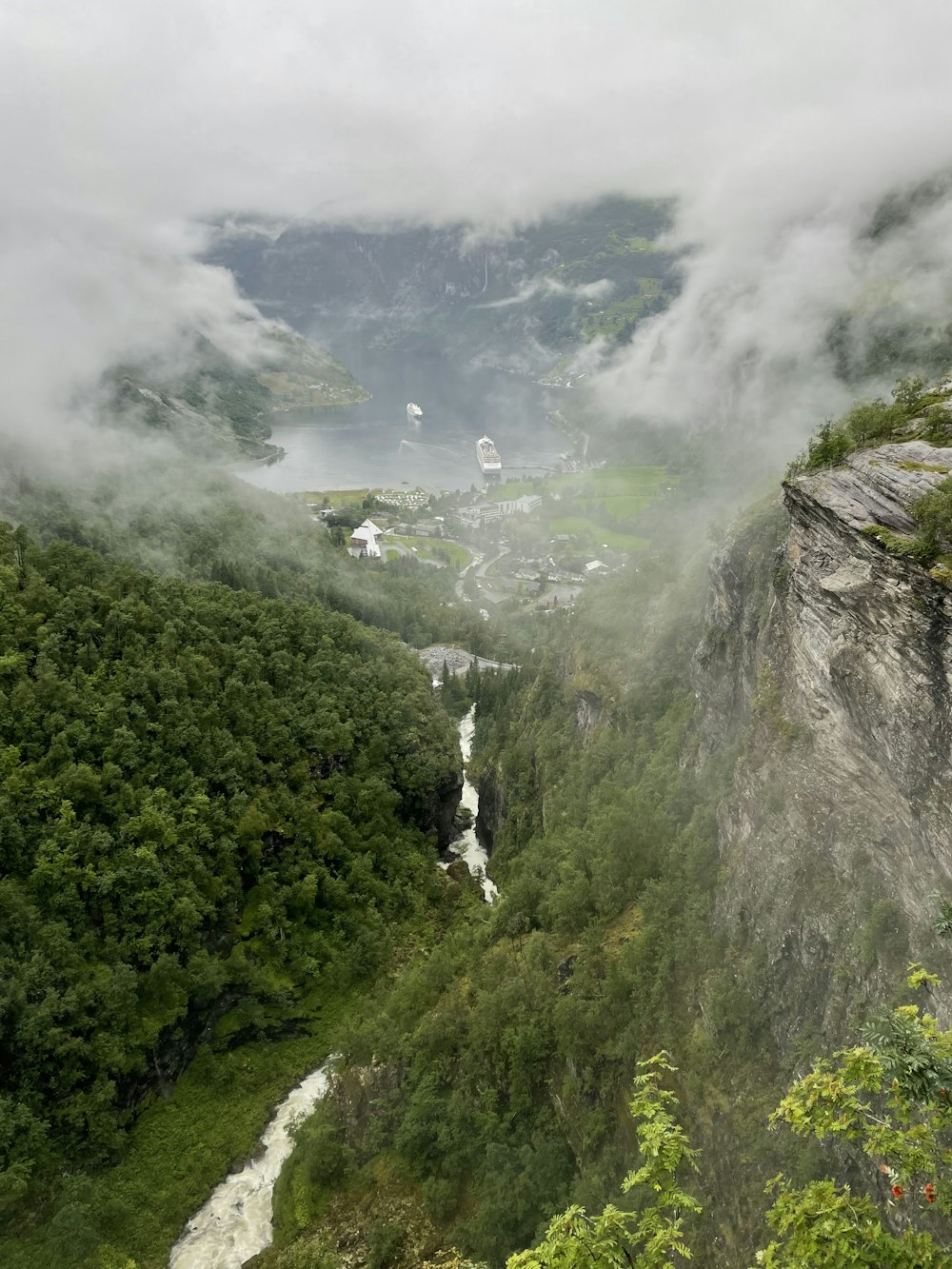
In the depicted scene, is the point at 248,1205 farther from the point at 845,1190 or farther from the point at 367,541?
the point at 367,541

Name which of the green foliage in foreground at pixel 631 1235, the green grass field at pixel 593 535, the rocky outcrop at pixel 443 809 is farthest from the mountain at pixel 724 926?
the green grass field at pixel 593 535

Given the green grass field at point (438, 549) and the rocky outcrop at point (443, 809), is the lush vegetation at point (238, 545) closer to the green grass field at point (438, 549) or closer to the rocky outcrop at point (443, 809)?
the green grass field at point (438, 549)

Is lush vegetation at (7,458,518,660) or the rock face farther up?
lush vegetation at (7,458,518,660)

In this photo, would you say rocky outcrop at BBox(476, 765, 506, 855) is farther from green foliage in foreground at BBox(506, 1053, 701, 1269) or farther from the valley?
green foliage in foreground at BBox(506, 1053, 701, 1269)

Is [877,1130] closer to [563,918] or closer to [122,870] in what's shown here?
[563,918]

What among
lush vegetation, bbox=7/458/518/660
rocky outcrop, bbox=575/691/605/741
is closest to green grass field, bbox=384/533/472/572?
lush vegetation, bbox=7/458/518/660

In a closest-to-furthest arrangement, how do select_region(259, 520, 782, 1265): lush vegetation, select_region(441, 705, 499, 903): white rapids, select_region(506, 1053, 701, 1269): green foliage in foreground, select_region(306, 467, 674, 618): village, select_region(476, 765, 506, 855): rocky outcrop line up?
1. select_region(506, 1053, 701, 1269): green foliage in foreground
2. select_region(259, 520, 782, 1265): lush vegetation
3. select_region(441, 705, 499, 903): white rapids
4. select_region(476, 765, 506, 855): rocky outcrop
5. select_region(306, 467, 674, 618): village

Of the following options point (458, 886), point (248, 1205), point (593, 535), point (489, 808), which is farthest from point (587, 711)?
point (593, 535)
